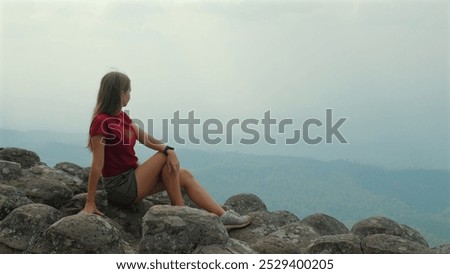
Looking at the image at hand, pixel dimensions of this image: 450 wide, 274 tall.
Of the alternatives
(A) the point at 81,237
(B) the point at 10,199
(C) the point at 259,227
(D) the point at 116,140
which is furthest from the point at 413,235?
(B) the point at 10,199

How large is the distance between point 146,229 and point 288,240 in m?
1.37

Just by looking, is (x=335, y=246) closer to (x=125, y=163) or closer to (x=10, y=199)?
(x=125, y=163)

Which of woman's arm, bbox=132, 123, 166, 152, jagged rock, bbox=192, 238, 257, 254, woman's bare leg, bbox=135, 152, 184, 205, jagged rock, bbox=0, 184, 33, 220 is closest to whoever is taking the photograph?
jagged rock, bbox=192, 238, 257, 254

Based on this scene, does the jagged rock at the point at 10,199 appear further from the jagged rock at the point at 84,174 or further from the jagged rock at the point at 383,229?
the jagged rock at the point at 383,229

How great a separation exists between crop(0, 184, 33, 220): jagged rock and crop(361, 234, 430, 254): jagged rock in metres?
3.12

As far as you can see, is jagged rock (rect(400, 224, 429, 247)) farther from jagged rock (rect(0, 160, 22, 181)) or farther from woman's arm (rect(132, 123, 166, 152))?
jagged rock (rect(0, 160, 22, 181))

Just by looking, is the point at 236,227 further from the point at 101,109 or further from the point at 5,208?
the point at 5,208

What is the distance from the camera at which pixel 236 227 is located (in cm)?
616

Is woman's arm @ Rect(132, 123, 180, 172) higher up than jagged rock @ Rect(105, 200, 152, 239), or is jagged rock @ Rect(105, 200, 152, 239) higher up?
woman's arm @ Rect(132, 123, 180, 172)

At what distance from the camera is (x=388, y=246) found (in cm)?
568

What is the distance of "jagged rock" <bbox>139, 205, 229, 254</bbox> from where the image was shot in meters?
5.16

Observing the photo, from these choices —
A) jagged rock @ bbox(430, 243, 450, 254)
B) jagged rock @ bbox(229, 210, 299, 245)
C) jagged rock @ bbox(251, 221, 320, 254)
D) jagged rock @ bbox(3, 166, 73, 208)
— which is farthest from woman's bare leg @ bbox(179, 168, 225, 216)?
jagged rock @ bbox(430, 243, 450, 254)

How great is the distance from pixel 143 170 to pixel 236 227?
100 cm

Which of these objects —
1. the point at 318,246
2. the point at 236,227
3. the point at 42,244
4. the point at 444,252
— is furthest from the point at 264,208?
the point at 42,244
